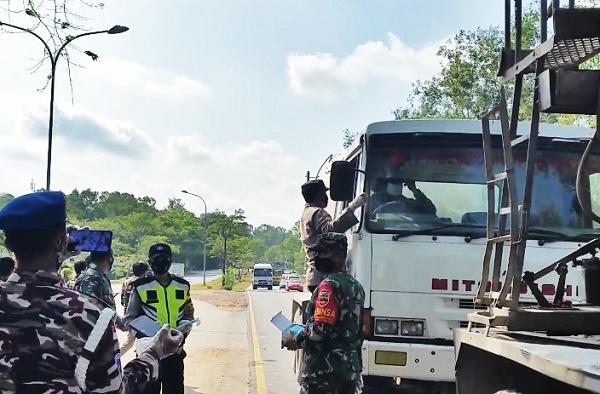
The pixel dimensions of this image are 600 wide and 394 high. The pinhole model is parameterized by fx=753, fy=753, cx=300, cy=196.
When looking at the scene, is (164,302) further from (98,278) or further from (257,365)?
(257,365)

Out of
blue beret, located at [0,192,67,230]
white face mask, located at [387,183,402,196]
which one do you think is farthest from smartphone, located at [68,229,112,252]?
blue beret, located at [0,192,67,230]

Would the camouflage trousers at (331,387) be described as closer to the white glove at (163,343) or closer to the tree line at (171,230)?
the white glove at (163,343)

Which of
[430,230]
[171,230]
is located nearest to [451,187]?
[430,230]

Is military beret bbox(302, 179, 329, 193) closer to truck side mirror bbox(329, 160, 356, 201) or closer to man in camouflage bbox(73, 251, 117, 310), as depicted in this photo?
truck side mirror bbox(329, 160, 356, 201)

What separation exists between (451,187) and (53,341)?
14.9 ft

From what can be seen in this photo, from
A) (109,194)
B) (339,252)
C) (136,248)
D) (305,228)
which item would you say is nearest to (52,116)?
(305,228)

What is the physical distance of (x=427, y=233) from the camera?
6.14 metres

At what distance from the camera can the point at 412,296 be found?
19.8 feet

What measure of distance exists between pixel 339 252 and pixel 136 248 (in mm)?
79108

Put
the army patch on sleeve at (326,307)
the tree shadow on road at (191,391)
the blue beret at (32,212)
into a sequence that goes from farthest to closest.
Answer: the tree shadow on road at (191,391), the army patch on sleeve at (326,307), the blue beret at (32,212)

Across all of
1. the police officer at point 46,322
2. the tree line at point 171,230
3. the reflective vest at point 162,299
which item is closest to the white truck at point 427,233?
the reflective vest at point 162,299

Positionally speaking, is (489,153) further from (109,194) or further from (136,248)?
(109,194)

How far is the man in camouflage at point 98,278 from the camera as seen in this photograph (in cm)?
653

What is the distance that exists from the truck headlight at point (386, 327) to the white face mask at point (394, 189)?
108 cm
